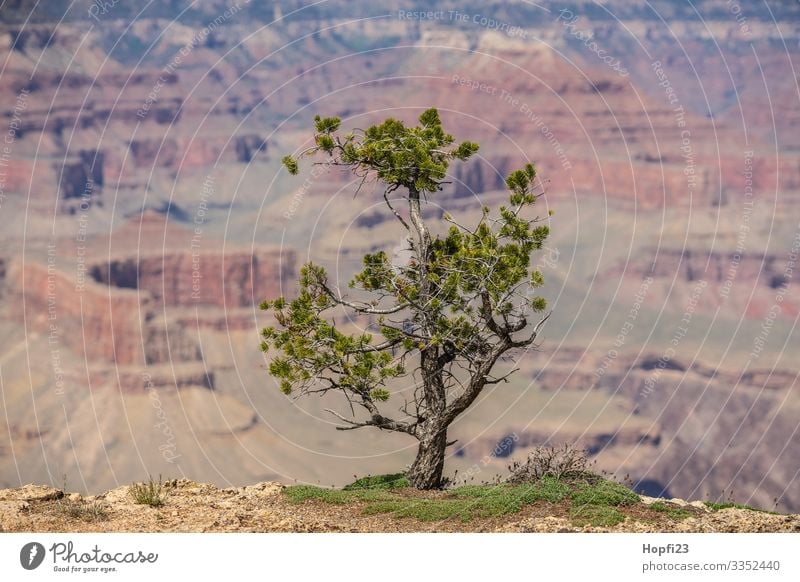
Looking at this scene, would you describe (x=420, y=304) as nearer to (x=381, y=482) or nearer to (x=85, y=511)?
(x=381, y=482)

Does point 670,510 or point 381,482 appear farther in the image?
point 381,482

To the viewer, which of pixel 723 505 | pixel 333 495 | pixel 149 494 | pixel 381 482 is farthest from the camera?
pixel 381 482

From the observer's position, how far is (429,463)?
32.9 meters

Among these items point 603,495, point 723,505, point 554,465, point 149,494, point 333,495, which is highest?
point 149,494

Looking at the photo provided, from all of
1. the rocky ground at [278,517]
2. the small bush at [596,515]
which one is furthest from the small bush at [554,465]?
the small bush at [596,515]

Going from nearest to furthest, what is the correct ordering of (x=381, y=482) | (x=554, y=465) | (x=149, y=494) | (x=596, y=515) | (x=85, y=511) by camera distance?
(x=596, y=515) < (x=85, y=511) < (x=149, y=494) < (x=554, y=465) < (x=381, y=482)

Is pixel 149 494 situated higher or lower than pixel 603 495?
higher

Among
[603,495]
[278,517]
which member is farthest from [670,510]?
[278,517]

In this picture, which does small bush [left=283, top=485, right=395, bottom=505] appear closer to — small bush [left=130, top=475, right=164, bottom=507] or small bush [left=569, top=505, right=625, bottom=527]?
small bush [left=130, top=475, right=164, bottom=507]

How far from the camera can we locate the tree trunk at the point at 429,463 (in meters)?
32.9

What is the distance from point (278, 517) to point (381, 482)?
18.5 ft

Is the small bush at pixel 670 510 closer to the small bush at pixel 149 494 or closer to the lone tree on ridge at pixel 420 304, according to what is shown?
the lone tree on ridge at pixel 420 304
